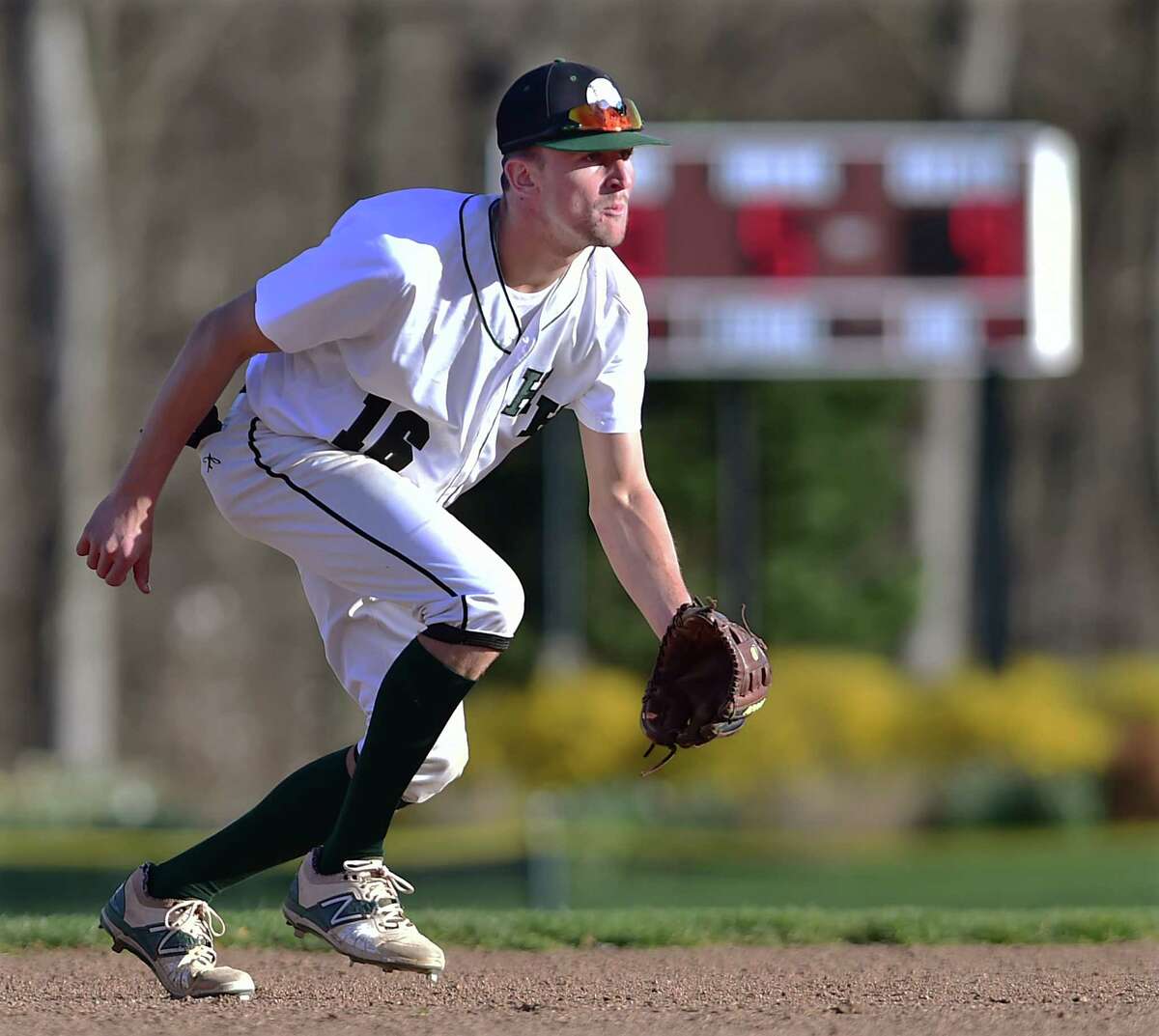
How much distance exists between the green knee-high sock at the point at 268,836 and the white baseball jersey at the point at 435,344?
618 millimetres

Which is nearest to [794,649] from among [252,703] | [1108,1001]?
[252,703]

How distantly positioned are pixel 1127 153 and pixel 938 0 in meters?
2.33

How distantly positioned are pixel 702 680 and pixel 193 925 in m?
1.12

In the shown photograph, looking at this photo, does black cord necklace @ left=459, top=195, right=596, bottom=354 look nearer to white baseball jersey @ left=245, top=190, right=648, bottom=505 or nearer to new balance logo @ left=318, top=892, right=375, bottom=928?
white baseball jersey @ left=245, top=190, right=648, bottom=505

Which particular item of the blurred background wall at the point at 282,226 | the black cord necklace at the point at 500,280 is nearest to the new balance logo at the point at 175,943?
the black cord necklace at the point at 500,280

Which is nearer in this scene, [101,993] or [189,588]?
[101,993]

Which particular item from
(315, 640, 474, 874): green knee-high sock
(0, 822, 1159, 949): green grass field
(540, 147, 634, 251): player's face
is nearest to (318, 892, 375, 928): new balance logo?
(315, 640, 474, 874): green knee-high sock

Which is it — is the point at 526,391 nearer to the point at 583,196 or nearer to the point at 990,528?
the point at 583,196

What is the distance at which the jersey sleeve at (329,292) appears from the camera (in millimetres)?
3570

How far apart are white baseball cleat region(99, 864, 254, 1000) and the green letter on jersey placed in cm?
117

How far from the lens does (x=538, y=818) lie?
13.2 metres

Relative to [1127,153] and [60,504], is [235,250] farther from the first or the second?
[1127,153]

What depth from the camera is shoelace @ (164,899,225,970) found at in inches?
155

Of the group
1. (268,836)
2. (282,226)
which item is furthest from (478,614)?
(282,226)
